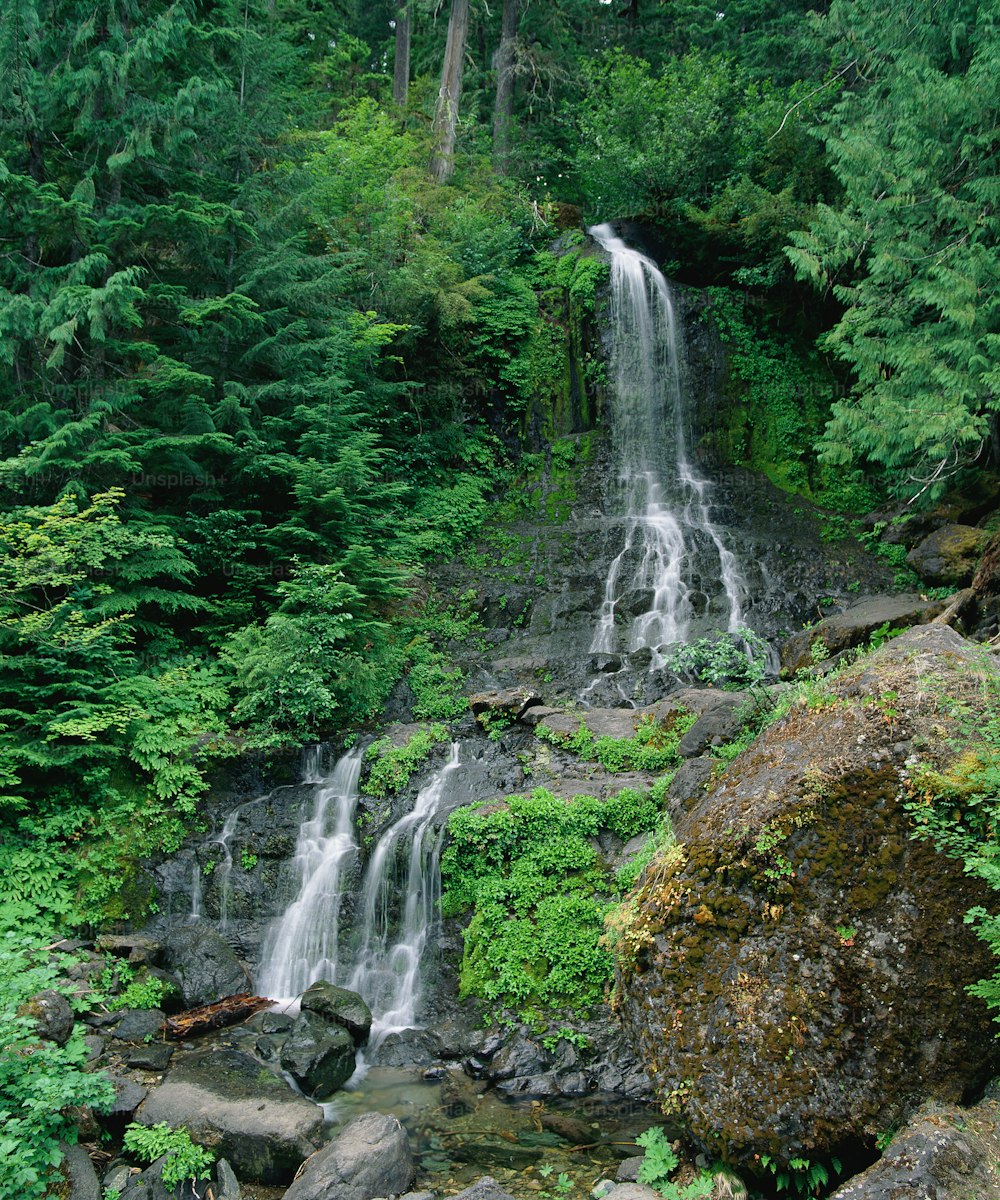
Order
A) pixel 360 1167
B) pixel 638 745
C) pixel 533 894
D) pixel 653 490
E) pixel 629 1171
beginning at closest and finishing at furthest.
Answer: pixel 629 1171, pixel 360 1167, pixel 533 894, pixel 638 745, pixel 653 490

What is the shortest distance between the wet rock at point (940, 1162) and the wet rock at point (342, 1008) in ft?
16.7

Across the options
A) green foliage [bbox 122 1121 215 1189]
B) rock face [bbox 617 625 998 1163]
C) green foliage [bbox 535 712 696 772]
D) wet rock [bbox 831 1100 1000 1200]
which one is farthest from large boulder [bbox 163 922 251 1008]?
wet rock [bbox 831 1100 1000 1200]

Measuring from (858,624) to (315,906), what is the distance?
26.6ft

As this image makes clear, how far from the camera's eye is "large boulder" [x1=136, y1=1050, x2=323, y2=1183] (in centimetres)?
586

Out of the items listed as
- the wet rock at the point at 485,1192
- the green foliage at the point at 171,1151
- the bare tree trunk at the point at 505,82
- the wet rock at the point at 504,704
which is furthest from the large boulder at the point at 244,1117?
the bare tree trunk at the point at 505,82

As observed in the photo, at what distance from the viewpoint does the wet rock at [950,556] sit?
12859 millimetres

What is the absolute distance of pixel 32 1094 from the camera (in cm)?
509

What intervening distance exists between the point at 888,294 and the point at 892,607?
5753 millimetres

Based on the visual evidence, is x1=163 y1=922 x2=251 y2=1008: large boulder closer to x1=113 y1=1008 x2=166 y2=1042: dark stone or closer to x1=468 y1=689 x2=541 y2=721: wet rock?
x1=113 y1=1008 x2=166 y2=1042: dark stone

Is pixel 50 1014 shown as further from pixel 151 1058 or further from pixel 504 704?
pixel 504 704

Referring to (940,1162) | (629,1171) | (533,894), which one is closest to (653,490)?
(533,894)

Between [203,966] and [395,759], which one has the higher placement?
[395,759]

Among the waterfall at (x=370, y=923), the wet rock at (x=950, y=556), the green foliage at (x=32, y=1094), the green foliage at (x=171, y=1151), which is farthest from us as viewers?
the wet rock at (x=950, y=556)

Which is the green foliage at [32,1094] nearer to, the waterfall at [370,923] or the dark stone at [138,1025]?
the dark stone at [138,1025]
